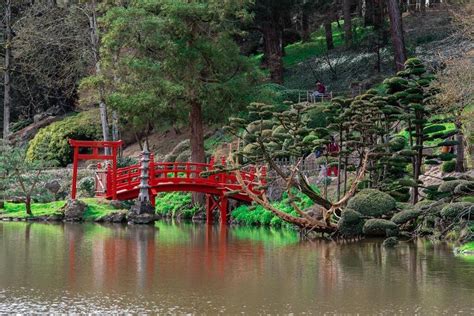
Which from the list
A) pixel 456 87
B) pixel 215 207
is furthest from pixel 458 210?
pixel 215 207

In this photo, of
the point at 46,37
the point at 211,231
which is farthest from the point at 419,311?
the point at 46,37

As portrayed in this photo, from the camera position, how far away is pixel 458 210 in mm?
19656

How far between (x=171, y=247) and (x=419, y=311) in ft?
30.5

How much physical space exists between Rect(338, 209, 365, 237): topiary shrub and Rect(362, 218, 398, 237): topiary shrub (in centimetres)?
24

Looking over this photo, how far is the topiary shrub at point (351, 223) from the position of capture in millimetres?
21844

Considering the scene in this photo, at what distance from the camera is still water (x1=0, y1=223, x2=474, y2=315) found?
12969 mm

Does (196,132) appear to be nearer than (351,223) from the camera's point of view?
No

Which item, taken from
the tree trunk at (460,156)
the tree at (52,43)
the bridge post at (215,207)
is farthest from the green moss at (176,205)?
the tree trunk at (460,156)

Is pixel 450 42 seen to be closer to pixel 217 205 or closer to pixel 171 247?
pixel 217 205

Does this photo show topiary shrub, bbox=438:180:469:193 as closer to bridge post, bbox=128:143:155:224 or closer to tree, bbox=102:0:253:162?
bridge post, bbox=128:143:155:224

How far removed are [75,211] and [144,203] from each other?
8.10ft

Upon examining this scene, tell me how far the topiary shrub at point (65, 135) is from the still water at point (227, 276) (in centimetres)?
1787

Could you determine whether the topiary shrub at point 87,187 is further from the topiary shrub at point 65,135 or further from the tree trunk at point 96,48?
the topiary shrub at point 65,135

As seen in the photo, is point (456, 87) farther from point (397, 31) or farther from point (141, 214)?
point (397, 31)
